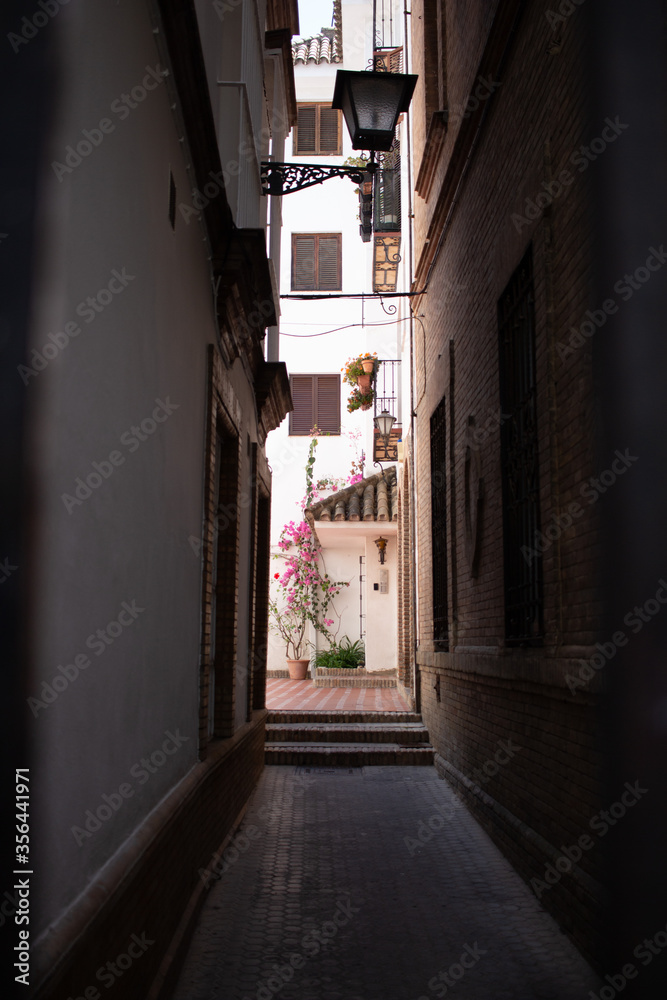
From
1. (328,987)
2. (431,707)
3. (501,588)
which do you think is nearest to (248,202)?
(501,588)

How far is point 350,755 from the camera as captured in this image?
989cm

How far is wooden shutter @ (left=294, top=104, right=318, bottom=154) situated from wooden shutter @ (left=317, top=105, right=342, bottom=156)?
0.54ft

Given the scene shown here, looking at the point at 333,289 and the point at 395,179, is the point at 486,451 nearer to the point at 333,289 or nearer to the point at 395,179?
the point at 395,179

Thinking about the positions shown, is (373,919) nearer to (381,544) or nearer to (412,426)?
(412,426)

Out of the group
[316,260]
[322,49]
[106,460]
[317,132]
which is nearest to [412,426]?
[106,460]

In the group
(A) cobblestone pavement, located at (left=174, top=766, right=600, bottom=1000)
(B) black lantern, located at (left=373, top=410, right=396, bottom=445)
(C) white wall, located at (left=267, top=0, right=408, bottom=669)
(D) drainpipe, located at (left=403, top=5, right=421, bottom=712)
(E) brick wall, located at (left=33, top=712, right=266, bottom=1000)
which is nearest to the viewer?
(E) brick wall, located at (left=33, top=712, right=266, bottom=1000)

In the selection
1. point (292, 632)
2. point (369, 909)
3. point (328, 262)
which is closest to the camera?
point (369, 909)

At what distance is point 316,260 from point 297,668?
31.5 feet

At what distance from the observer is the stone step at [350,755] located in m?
9.87

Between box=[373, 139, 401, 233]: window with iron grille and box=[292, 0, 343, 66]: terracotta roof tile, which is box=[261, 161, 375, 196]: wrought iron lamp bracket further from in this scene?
box=[292, 0, 343, 66]: terracotta roof tile

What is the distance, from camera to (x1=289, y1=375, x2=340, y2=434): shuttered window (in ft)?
69.2

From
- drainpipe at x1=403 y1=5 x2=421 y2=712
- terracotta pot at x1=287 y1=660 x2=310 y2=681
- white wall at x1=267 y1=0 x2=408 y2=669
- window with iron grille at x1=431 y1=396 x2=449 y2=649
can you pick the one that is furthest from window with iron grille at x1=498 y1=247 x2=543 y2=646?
terracotta pot at x1=287 y1=660 x2=310 y2=681

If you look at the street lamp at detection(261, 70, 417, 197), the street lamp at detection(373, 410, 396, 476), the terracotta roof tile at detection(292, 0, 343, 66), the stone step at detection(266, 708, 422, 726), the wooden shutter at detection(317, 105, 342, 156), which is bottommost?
the stone step at detection(266, 708, 422, 726)

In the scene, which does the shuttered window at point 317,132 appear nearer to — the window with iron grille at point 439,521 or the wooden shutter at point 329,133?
the wooden shutter at point 329,133
